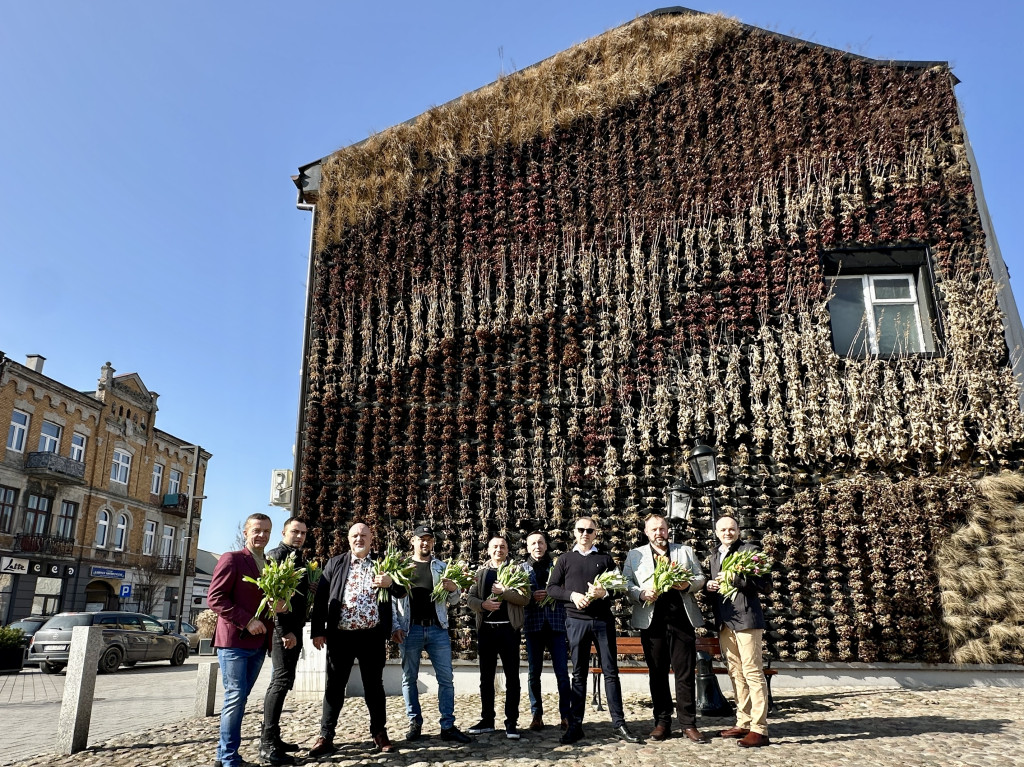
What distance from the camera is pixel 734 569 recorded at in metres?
5.42

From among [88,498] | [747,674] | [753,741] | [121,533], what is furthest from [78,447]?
[753,741]

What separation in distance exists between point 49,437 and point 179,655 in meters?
15.3

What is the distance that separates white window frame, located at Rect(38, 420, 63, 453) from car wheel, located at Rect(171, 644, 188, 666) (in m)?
14.2

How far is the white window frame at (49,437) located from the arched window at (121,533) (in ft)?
17.6

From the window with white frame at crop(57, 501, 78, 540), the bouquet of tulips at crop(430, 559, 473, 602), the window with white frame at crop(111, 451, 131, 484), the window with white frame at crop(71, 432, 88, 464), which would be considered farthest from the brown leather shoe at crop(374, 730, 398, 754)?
the window with white frame at crop(111, 451, 131, 484)

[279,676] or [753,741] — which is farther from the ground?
[279,676]

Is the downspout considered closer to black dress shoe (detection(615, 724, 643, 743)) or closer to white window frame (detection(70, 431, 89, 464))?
black dress shoe (detection(615, 724, 643, 743))

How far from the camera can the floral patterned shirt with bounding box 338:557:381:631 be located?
5332 mm

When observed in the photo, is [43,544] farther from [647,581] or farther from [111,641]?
[647,581]

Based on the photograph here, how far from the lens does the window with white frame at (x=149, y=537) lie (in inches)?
1363

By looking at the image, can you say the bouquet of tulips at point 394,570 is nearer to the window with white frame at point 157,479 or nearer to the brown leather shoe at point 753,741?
the brown leather shoe at point 753,741

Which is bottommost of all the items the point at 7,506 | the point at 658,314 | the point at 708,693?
the point at 708,693

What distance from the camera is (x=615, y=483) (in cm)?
944

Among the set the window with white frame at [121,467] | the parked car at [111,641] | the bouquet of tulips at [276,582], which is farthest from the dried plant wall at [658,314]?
the window with white frame at [121,467]
